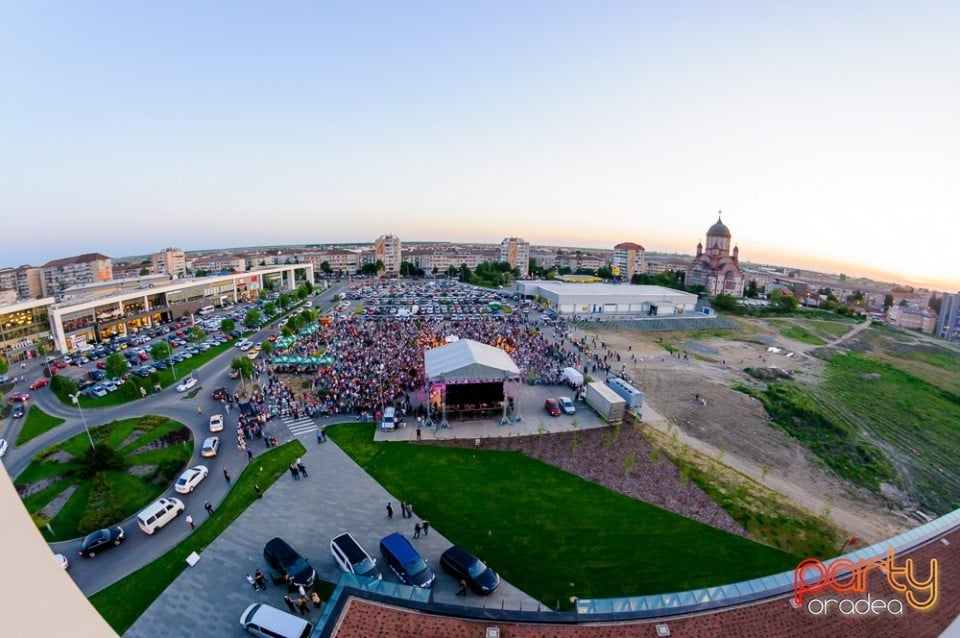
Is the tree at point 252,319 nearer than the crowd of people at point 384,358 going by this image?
No

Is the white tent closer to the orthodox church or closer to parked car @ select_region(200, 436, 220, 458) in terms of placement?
parked car @ select_region(200, 436, 220, 458)

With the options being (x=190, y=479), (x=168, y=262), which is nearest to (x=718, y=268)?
(x=190, y=479)

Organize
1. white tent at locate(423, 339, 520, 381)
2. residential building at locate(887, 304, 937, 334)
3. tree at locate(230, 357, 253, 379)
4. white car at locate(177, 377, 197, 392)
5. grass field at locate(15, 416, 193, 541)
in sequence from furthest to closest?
residential building at locate(887, 304, 937, 334) → white car at locate(177, 377, 197, 392) → tree at locate(230, 357, 253, 379) → white tent at locate(423, 339, 520, 381) → grass field at locate(15, 416, 193, 541)

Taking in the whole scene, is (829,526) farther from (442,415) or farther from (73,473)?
(73,473)

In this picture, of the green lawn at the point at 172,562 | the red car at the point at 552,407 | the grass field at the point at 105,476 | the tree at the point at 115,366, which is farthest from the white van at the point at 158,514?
the tree at the point at 115,366

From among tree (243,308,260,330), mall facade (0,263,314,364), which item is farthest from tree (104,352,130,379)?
tree (243,308,260,330)

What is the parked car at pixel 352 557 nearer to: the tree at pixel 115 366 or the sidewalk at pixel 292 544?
the sidewalk at pixel 292 544
